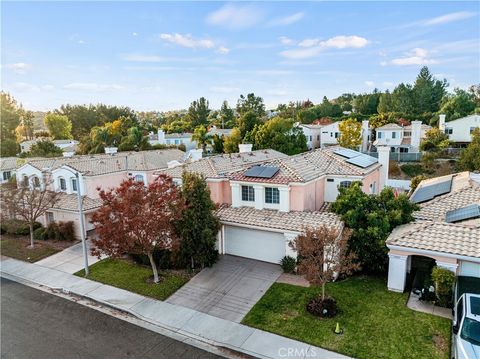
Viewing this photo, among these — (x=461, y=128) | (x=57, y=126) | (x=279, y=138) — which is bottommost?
(x=279, y=138)

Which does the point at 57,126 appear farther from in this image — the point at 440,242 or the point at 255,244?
the point at 440,242

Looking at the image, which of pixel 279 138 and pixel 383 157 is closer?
pixel 383 157

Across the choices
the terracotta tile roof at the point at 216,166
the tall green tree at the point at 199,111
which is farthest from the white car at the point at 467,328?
the tall green tree at the point at 199,111

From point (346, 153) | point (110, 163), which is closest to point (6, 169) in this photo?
point (110, 163)

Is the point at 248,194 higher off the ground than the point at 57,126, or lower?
lower

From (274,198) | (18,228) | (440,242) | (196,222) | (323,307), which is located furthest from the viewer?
(18,228)

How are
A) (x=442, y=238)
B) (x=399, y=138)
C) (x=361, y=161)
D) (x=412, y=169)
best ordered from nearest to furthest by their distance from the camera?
(x=442, y=238) < (x=361, y=161) < (x=412, y=169) < (x=399, y=138)

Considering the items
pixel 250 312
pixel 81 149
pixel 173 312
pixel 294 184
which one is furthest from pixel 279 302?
pixel 81 149
